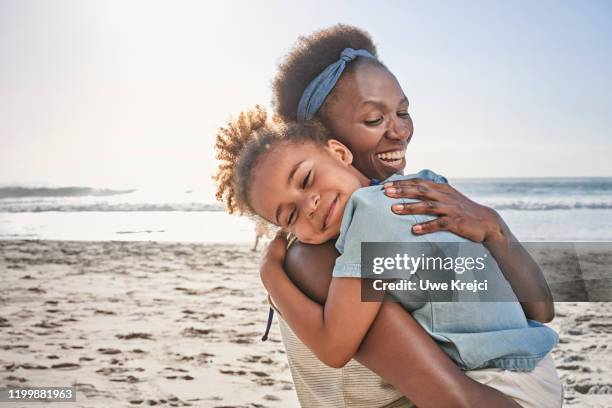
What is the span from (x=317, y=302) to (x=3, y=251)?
10.4m

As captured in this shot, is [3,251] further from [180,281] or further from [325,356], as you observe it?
[325,356]

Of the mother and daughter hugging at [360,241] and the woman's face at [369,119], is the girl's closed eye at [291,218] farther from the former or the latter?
the woman's face at [369,119]

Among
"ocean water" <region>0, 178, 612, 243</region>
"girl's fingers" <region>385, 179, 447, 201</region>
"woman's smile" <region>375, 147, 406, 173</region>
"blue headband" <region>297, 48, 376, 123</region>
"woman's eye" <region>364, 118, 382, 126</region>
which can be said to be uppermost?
"blue headband" <region>297, 48, 376, 123</region>

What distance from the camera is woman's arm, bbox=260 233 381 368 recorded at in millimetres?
1578

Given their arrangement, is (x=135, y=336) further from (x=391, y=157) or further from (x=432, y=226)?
(x=432, y=226)

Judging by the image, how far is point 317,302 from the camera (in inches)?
69.4

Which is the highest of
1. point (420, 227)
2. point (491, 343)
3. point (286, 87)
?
point (286, 87)

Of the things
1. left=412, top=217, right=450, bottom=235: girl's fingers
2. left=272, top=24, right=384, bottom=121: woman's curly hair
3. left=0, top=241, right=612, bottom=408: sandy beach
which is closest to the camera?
left=412, top=217, right=450, bottom=235: girl's fingers

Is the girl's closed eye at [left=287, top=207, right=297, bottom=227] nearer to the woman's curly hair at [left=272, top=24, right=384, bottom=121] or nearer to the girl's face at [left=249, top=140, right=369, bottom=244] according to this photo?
the girl's face at [left=249, top=140, right=369, bottom=244]

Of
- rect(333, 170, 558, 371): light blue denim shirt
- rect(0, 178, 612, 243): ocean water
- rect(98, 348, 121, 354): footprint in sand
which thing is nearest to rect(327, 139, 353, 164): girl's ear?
rect(333, 170, 558, 371): light blue denim shirt

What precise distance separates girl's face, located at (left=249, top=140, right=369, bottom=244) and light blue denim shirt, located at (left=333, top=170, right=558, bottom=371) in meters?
0.23

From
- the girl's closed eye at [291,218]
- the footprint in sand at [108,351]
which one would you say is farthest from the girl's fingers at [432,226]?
the footprint in sand at [108,351]

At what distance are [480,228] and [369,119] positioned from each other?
25.7 inches

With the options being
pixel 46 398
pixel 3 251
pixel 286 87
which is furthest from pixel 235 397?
pixel 3 251
